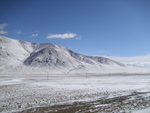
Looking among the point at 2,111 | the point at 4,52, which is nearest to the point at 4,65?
the point at 4,52

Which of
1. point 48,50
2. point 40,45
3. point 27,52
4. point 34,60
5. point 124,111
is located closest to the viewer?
point 124,111

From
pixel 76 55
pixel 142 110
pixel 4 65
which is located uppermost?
pixel 76 55

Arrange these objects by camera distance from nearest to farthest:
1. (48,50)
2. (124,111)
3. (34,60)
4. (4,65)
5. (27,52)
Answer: (124,111) < (4,65) < (34,60) < (48,50) < (27,52)

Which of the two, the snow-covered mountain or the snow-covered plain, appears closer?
the snow-covered plain

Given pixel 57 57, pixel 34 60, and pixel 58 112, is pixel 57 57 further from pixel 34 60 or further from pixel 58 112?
pixel 58 112

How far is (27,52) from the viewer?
471ft

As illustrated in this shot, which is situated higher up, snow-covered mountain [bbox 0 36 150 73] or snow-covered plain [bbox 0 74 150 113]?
snow-covered mountain [bbox 0 36 150 73]

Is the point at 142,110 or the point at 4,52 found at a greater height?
the point at 4,52

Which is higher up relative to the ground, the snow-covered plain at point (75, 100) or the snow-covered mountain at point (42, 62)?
the snow-covered mountain at point (42, 62)

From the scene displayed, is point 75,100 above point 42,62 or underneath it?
underneath

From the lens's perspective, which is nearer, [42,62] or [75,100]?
[75,100]

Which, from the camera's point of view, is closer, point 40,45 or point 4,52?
point 4,52

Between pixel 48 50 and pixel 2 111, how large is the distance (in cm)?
12356

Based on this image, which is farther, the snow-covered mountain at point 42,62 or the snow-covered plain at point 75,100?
the snow-covered mountain at point 42,62
